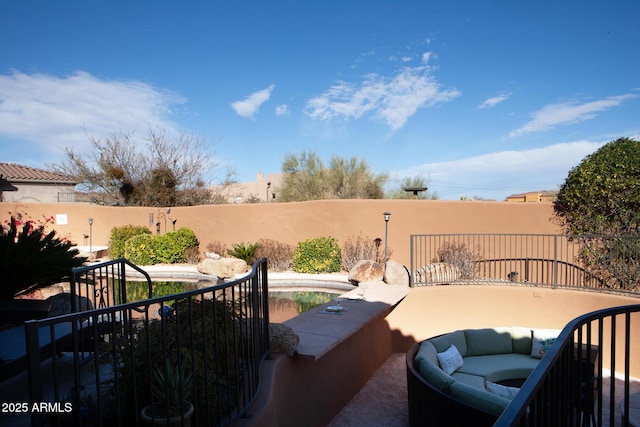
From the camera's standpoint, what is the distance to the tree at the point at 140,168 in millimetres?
18688

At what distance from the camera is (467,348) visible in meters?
5.82

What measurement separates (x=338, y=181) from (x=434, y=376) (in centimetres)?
1347

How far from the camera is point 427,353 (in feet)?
15.8

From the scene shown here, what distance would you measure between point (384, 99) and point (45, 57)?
1106cm

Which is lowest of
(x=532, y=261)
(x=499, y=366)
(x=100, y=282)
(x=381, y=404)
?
(x=381, y=404)

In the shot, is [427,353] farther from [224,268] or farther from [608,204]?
[224,268]

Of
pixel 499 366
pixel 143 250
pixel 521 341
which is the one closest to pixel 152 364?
pixel 499 366

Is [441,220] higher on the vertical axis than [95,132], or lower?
lower

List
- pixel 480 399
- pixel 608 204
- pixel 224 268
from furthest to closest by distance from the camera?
pixel 224 268
pixel 608 204
pixel 480 399

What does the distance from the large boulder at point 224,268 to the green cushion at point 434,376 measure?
7170 mm

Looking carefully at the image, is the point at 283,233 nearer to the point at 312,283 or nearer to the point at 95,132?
the point at 312,283

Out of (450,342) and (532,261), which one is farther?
(532,261)

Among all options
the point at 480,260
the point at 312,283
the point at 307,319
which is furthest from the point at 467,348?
the point at 312,283

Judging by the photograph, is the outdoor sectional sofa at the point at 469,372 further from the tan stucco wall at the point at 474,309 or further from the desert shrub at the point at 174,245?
the desert shrub at the point at 174,245
